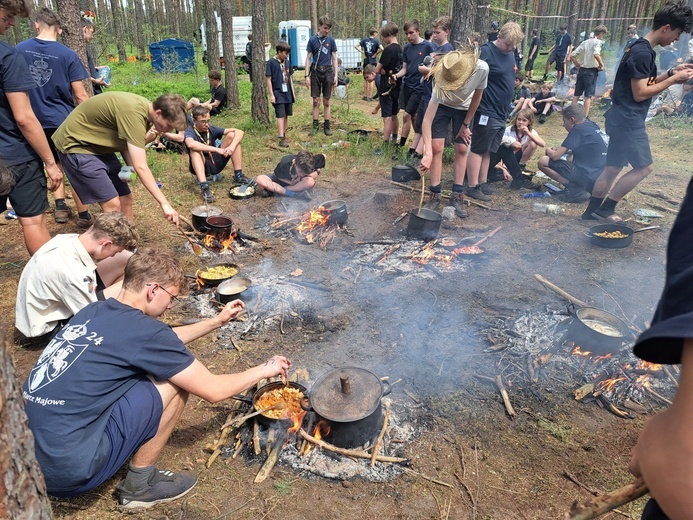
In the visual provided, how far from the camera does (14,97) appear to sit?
413 cm

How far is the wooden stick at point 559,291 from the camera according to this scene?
471cm

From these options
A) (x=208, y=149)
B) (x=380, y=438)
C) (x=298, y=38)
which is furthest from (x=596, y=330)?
(x=298, y=38)

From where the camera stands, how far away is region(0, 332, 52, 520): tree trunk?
138 cm

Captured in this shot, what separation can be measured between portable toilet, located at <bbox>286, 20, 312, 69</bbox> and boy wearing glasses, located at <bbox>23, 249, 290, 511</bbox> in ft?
82.7

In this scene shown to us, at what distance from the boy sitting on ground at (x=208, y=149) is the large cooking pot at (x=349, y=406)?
520 centimetres

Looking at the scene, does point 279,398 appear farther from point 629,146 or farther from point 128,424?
point 629,146

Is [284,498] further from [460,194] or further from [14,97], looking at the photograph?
[460,194]

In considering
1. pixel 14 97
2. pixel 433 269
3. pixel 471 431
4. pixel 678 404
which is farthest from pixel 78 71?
pixel 678 404

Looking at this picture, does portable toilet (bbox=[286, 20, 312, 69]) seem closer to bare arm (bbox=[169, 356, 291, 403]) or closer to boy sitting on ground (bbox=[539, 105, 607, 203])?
boy sitting on ground (bbox=[539, 105, 607, 203])

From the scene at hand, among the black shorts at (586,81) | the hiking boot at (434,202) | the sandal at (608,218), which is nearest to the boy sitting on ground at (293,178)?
the hiking boot at (434,202)

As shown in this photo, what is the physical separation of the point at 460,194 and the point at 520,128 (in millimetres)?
1996

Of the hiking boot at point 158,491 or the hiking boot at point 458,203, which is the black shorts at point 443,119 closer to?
the hiking boot at point 458,203

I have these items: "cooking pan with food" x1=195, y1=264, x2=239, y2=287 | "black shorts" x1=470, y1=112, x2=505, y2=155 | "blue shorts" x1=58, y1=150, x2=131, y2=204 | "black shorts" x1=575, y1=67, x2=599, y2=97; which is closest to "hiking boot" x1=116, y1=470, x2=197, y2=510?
"cooking pan with food" x1=195, y1=264, x2=239, y2=287

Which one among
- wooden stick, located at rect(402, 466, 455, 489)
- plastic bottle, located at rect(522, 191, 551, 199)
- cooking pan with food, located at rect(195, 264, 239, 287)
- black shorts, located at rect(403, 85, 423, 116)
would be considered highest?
black shorts, located at rect(403, 85, 423, 116)
